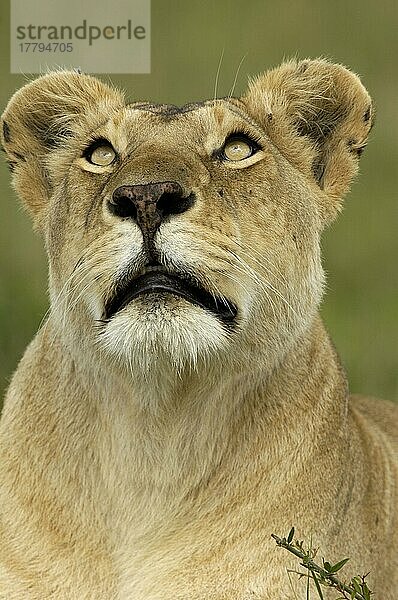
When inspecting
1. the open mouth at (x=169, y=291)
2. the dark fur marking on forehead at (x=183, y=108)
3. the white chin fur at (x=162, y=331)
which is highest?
the dark fur marking on forehead at (x=183, y=108)

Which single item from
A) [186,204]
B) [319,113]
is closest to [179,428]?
[186,204]

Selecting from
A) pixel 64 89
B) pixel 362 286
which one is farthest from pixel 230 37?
pixel 64 89

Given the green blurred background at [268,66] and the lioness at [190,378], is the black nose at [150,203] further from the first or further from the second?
the green blurred background at [268,66]

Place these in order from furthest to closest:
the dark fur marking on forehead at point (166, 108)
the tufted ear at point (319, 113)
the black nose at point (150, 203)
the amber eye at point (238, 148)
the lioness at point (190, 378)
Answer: the tufted ear at point (319, 113) < the dark fur marking on forehead at point (166, 108) < the amber eye at point (238, 148) < the lioness at point (190, 378) < the black nose at point (150, 203)

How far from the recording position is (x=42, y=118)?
13.4 ft

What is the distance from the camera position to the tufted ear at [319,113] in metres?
3.94

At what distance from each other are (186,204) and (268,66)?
3.26 meters

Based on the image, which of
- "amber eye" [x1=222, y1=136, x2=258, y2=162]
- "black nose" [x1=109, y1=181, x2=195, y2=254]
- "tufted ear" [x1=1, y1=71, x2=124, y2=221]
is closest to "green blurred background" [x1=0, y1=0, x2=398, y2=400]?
"tufted ear" [x1=1, y1=71, x2=124, y2=221]

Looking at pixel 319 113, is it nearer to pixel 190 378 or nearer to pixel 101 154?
pixel 101 154

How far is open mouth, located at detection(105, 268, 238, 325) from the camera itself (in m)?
3.21

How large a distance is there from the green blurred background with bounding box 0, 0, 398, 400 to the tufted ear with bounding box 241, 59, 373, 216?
161cm

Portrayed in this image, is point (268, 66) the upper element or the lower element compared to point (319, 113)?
upper

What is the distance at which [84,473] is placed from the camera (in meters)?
3.70

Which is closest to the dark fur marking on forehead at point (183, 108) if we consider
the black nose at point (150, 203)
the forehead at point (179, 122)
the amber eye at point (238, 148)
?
the forehead at point (179, 122)
